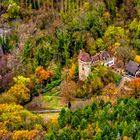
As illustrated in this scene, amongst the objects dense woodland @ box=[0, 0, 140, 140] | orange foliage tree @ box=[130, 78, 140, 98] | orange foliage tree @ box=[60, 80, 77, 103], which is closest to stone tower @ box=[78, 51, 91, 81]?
dense woodland @ box=[0, 0, 140, 140]

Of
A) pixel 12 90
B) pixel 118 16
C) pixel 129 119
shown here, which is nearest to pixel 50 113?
pixel 12 90

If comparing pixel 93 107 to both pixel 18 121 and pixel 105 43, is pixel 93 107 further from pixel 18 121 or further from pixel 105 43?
pixel 105 43

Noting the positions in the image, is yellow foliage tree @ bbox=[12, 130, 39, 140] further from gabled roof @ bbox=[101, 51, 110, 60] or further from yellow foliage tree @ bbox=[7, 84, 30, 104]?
gabled roof @ bbox=[101, 51, 110, 60]

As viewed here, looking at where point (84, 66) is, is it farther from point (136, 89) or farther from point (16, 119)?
point (16, 119)

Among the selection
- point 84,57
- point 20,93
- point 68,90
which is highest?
point 84,57

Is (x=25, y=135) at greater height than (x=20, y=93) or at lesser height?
lesser

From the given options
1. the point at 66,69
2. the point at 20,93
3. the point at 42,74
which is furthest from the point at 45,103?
the point at 66,69
